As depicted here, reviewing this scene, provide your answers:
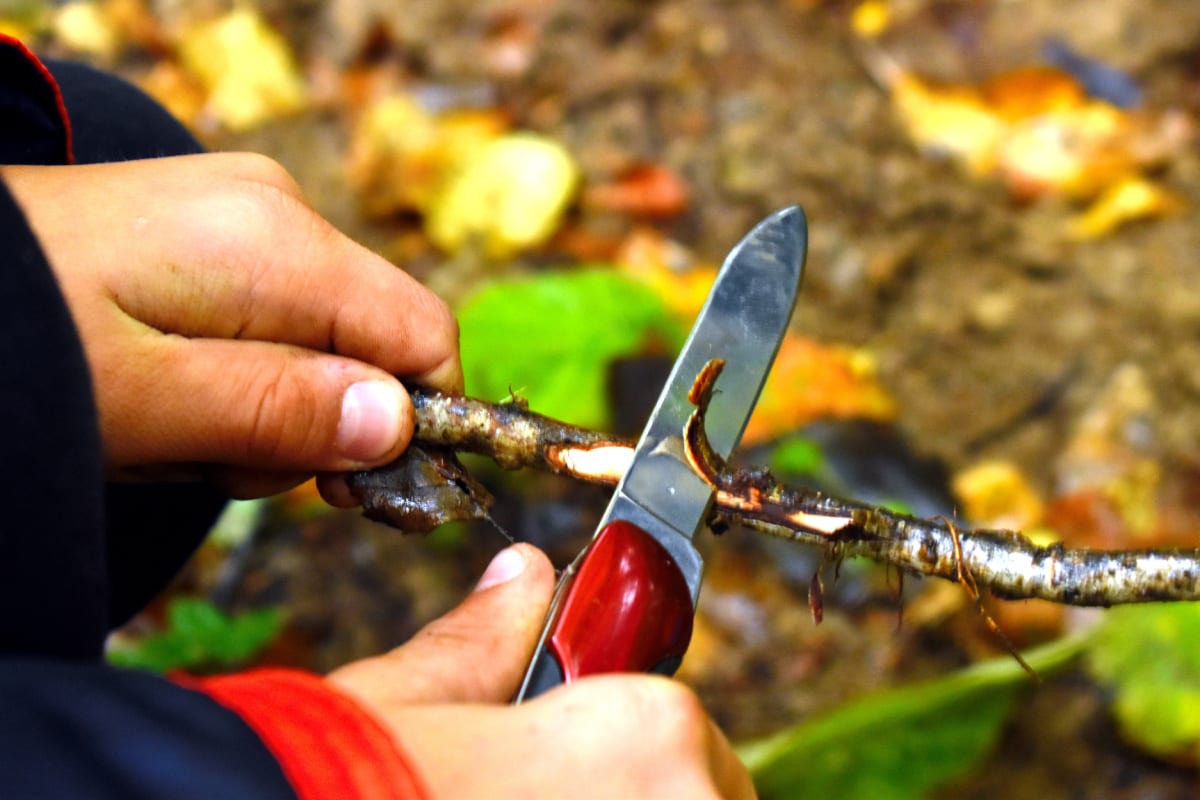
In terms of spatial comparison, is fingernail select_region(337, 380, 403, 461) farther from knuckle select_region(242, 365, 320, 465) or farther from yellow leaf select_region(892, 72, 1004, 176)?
yellow leaf select_region(892, 72, 1004, 176)

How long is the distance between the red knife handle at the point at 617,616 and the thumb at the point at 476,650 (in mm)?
33

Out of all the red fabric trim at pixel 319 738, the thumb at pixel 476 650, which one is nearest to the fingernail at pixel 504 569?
the thumb at pixel 476 650

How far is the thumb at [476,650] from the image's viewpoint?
3.22 ft

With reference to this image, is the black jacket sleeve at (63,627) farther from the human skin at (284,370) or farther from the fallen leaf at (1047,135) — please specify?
the fallen leaf at (1047,135)

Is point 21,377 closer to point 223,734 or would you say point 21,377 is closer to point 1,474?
point 1,474

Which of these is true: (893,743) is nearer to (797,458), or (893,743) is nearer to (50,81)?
(797,458)

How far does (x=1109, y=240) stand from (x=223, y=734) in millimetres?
4053

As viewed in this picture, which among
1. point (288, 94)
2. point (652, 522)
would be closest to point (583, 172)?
point (288, 94)

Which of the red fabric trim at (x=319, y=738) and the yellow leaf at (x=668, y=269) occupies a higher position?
the red fabric trim at (x=319, y=738)

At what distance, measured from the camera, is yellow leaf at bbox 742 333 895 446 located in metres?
3.32

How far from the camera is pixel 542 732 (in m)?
0.88

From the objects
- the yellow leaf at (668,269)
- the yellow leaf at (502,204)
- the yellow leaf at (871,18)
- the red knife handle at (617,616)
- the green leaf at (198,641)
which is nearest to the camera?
the red knife handle at (617,616)

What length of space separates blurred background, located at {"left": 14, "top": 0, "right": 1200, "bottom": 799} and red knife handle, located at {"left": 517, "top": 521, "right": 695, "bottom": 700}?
1.14 metres

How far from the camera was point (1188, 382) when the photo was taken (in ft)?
11.0
